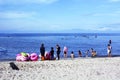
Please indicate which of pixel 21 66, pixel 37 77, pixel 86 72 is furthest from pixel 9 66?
pixel 86 72

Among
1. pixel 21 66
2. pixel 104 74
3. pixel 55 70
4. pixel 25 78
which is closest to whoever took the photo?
pixel 25 78

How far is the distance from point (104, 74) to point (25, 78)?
5156mm

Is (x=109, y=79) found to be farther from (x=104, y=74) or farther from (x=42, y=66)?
(x=42, y=66)

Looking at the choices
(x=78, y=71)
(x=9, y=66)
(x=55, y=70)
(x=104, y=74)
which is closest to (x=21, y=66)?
(x=9, y=66)

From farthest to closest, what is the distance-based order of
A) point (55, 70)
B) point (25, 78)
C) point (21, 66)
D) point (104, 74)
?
point (21, 66) < point (55, 70) < point (104, 74) < point (25, 78)

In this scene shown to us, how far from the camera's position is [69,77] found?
16703mm

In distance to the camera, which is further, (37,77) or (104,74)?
(104,74)

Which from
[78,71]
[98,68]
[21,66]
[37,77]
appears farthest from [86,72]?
[21,66]

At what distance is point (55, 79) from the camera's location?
16.0 metres

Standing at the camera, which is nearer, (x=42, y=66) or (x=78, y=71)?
(x=78, y=71)

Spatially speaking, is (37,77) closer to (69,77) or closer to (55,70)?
(69,77)

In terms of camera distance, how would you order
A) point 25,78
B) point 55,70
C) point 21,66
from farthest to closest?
point 21,66 → point 55,70 → point 25,78

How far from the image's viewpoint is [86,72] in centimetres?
1861

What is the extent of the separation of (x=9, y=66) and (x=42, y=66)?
101 inches
